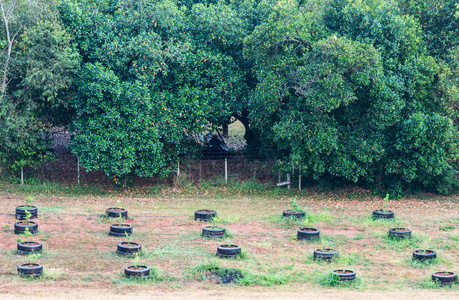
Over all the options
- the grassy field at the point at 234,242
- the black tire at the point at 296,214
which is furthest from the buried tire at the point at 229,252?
the black tire at the point at 296,214

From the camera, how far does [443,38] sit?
60.0 feet

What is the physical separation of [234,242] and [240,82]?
7.75 meters

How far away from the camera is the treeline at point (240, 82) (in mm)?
16469

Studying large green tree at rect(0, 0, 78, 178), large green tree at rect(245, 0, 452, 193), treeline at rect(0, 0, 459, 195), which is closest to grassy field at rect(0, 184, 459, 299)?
treeline at rect(0, 0, 459, 195)

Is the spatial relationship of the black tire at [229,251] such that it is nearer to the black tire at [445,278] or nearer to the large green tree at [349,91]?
the black tire at [445,278]

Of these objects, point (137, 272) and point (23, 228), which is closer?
point (137, 272)

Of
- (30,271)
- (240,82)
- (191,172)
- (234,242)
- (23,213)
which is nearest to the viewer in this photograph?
(30,271)

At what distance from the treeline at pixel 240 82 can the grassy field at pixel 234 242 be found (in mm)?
1208

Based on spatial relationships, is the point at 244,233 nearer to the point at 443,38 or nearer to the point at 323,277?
the point at 323,277

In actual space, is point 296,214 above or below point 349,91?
below

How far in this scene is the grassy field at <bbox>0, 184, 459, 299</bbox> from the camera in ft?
28.8

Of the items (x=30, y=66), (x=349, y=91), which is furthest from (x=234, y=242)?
(x=30, y=66)

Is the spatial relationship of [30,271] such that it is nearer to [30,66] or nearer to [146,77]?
[146,77]

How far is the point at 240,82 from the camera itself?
18.2 metres
